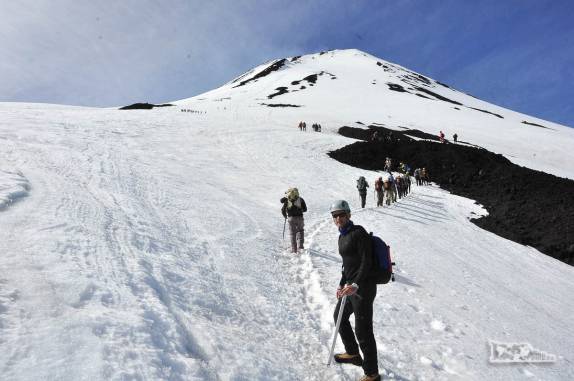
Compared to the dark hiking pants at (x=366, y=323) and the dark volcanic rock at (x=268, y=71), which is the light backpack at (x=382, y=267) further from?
the dark volcanic rock at (x=268, y=71)

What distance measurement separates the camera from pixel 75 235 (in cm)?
755

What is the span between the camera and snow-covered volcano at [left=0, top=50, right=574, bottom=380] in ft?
15.3

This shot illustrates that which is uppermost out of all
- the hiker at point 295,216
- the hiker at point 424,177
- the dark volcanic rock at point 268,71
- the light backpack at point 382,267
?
the dark volcanic rock at point 268,71

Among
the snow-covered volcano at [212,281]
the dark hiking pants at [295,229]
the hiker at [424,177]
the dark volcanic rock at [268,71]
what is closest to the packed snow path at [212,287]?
the snow-covered volcano at [212,281]

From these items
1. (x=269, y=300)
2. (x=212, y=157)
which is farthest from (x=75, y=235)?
(x=212, y=157)

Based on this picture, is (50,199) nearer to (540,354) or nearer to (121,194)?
(121,194)

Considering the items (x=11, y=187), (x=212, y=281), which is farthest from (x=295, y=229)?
(x=11, y=187)

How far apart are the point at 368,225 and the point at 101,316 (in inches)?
464

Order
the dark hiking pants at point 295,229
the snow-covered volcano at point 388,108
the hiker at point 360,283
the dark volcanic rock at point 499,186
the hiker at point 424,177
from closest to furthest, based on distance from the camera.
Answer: the hiker at point 360,283, the dark hiking pants at point 295,229, the dark volcanic rock at point 499,186, the hiker at point 424,177, the snow-covered volcano at point 388,108

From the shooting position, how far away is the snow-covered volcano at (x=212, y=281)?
4660 mm

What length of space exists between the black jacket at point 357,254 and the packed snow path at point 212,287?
1.44 meters

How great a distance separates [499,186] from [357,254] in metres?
28.8

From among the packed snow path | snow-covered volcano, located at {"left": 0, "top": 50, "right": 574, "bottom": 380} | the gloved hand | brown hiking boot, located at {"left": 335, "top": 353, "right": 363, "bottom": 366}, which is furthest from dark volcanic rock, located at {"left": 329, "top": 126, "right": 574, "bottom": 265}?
the gloved hand

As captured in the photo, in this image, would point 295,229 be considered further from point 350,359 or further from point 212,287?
point 350,359
